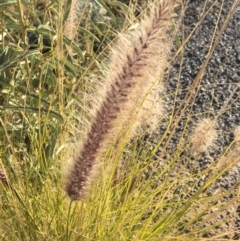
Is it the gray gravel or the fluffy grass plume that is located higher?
the fluffy grass plume

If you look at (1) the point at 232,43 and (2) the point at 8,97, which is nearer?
(2) the point at 8,97

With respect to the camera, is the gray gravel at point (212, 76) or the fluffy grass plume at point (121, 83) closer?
the fluffy grass plume at point (121, 83)

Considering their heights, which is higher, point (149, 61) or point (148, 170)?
point (149, 61)

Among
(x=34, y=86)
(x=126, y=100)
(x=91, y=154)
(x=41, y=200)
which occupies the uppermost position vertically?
(x=126, y=100)

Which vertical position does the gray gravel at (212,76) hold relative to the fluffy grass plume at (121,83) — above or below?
below

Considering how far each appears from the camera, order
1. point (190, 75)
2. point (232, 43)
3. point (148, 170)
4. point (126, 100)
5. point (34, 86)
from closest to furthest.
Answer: point (126, 100)
point (34, 86)
point (148, 170)
point (190, 75)
point (232, 43)

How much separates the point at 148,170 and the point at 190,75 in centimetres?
67

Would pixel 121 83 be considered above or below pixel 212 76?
above

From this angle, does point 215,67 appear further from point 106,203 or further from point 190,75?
point 106,203

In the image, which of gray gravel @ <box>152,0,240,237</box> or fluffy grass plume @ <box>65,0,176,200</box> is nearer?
fluffy grass plume @ <box>65,0,176,200</box>

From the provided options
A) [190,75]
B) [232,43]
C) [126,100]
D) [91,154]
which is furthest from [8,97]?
[232,43]

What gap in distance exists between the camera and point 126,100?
116cm

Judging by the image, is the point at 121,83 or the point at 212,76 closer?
the point at 121,83

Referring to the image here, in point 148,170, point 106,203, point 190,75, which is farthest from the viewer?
point 190,75
